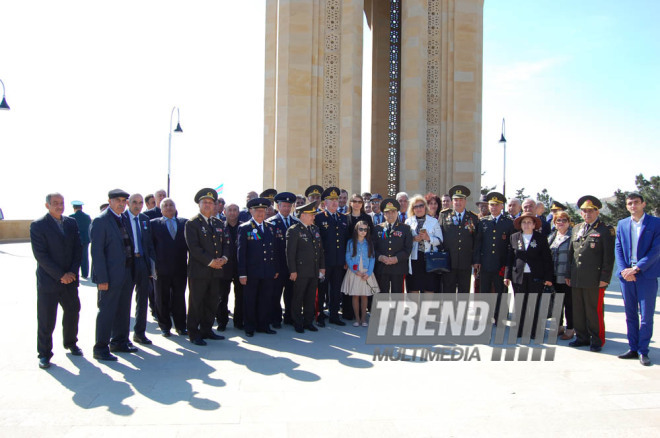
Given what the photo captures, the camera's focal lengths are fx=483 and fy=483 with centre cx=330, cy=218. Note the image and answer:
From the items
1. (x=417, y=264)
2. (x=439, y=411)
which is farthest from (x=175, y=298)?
(x=439, y=411)

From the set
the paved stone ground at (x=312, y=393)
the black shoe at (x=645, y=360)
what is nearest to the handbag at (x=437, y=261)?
the paved stone ground at (x=312, y=393)

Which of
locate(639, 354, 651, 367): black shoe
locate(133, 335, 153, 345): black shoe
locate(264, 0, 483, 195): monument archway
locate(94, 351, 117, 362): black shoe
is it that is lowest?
locate(133, 335, 153, 345): black shoe

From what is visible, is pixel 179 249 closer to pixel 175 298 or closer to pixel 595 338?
pixel 175 298

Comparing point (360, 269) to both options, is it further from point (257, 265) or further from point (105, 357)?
point (105, 357)

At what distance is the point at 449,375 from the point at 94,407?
3.72 metres

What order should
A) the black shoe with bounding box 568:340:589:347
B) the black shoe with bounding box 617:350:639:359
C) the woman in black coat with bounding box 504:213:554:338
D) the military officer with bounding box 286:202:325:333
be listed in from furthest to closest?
the military officer with bounding box 286:202:325:333 → the woman in black coat with bounding box 504:213:554:338 → the black shoe with bounding box 568:340:589:347 → the black shoe with bounding box 617:350:639:359

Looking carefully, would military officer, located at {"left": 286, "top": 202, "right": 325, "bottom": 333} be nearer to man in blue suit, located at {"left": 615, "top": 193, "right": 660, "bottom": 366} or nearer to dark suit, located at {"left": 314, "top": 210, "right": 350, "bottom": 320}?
dark suit, located at {"left": 314, "top": 210, "right": 350, "bottom": 320}

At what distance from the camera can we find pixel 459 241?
8148 mm

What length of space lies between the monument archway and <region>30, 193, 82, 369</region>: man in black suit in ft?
33.7

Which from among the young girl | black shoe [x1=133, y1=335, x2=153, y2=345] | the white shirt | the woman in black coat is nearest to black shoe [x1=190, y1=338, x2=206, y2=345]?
black shoe [x1=133, y1=335, x2=153, y2=345]

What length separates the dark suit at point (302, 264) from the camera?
7621 millimetres

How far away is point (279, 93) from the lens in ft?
52.9

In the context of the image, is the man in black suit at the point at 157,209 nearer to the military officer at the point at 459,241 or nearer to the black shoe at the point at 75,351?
the black shoe at the point at 75,351

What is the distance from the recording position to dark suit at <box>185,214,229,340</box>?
6891 mm
